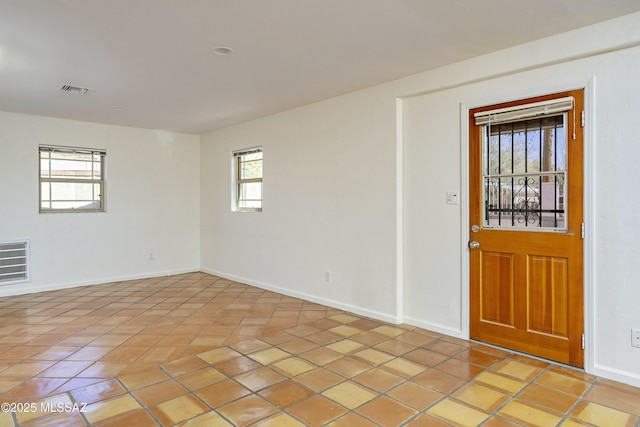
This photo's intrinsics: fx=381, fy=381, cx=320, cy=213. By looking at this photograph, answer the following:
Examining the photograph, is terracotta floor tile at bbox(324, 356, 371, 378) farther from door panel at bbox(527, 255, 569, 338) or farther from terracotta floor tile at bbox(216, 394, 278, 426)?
door panel at bbox(527, 255, 569, 338)

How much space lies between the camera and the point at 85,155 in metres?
5.73

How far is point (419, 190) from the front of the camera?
12.1 feet

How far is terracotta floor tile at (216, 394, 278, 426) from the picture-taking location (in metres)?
2.13

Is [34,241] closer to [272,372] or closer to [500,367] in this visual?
[272,372]

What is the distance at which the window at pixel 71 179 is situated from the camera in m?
5.42

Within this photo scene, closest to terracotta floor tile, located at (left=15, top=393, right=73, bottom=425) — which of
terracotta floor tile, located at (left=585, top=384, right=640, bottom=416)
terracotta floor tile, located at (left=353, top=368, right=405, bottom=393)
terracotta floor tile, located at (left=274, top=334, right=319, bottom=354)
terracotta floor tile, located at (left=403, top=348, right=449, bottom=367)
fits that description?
terracotta floor tile, located at (left=274, top=334, right=319, bottom=354)

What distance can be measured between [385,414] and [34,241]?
535cm

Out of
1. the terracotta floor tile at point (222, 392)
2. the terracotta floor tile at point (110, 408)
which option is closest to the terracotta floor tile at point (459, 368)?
the terracotta floor tile at point (222, 392)

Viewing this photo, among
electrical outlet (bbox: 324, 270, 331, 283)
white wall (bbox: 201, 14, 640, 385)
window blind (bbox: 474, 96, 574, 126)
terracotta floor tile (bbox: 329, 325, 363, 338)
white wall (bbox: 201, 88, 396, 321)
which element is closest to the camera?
white wall (bbox: 201, 14, 640, 385)

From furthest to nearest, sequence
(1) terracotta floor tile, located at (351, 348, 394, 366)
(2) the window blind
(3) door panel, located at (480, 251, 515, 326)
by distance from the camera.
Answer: (3) door panel, located at (480, 251, 515, 326)
(1) terracotta floor tile, located at (351, 348, 394, 366)
(2) the window blind

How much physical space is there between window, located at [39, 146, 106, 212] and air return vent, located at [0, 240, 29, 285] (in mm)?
578

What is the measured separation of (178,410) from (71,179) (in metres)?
4.74

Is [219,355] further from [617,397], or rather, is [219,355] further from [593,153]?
[593,153]

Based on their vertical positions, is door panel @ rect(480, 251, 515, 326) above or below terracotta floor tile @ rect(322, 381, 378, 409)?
above
